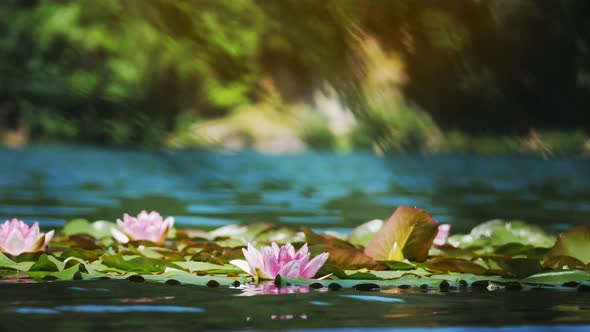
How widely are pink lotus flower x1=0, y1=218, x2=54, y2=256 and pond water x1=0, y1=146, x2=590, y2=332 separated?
249mm

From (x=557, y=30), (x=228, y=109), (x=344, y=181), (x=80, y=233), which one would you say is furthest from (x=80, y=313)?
(x=228, y=109)

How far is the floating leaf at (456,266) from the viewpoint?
1.97 metres

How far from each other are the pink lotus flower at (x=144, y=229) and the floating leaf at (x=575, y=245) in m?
1.07

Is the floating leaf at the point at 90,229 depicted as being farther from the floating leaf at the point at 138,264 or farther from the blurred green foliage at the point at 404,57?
the blurred green foliage at the point at 404,57

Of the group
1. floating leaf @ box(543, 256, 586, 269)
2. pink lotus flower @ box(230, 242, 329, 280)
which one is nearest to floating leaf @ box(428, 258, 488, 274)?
floating leaf @ box(543, 256, 586, 269)

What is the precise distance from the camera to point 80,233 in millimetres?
2740

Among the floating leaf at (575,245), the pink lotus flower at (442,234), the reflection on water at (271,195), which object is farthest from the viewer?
the reflection on water at (271,195)

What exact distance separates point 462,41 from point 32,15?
141 cm

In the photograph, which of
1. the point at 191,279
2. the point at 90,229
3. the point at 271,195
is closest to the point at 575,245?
the point at 191,279

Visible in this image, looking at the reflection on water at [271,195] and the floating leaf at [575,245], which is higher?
the reflection on water at [271,195]

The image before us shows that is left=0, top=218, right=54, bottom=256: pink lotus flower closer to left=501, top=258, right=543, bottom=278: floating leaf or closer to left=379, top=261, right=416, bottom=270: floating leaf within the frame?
left=379, top=261, right=416, bottom=270: floating leaf

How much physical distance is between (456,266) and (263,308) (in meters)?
0.65

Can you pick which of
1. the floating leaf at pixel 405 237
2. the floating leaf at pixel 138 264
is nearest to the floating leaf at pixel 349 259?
the floating leaf at pixel 405 237

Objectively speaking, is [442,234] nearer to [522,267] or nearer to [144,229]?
[522,267]
